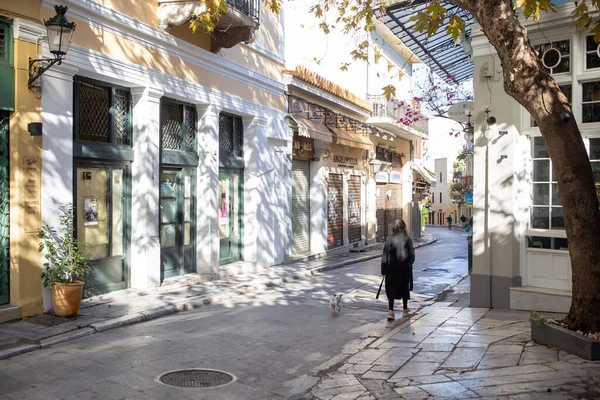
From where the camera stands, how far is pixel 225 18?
1298 cm

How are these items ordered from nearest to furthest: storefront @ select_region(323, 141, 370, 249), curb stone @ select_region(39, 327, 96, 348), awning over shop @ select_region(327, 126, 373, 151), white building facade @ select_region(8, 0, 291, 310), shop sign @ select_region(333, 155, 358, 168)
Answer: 1. curb stone @ select_region(39, 327, 96, 348)
2. white building facade @ select_region(8, 0, 291, 310)
3. awning over shop @ select_region(327, 126, 373, 151)
4. storefront @ select_region(323, 141, 370, 249)
5. shop sign @ select_region(333, 155, 358, 168)

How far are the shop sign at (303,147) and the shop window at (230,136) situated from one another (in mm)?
3165

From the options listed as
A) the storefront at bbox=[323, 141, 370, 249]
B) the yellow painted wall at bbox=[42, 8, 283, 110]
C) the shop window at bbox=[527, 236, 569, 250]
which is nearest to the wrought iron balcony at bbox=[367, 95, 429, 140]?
the storefront at bbox=[323, 141, 370, 249]

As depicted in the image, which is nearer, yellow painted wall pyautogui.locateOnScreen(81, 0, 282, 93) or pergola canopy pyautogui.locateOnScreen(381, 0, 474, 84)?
yellow painted wall pyautogui.locateOnScreen(81, 0, 282, 93)

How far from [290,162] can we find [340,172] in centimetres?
474

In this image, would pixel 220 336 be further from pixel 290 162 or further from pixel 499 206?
pixel 290 162

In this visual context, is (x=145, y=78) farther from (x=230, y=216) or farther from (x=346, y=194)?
(x=346, y=194)

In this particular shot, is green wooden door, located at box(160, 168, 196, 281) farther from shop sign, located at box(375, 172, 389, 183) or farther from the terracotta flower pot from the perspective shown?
shop sign, located at box(375, 172, 389, 183)

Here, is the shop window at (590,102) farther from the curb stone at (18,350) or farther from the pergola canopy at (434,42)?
the curb stone at (18,350)

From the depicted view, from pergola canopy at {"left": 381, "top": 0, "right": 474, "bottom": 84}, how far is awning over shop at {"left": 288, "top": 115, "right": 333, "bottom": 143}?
3.90 meters

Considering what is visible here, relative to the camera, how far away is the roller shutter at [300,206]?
1916cm

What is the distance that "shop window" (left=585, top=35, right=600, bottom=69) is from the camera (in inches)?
363

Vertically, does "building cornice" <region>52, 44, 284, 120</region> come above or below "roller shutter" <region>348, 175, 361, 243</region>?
above

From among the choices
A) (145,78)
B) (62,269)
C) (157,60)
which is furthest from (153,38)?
(62,269)
